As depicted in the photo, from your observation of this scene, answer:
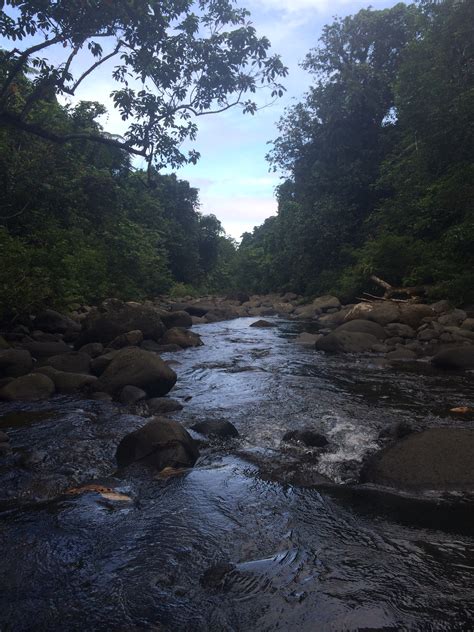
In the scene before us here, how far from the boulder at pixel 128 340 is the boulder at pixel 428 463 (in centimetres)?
631

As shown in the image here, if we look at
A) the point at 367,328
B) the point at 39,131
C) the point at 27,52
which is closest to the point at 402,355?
the point at 367,328

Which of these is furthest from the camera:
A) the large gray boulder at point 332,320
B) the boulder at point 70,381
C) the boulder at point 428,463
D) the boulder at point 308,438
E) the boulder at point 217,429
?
the large gray boulder at point 332,320

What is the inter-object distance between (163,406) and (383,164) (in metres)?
18.1

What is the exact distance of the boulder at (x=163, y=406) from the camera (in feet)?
18.4

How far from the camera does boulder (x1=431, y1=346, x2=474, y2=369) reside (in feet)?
24.5

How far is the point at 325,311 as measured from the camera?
1823cm

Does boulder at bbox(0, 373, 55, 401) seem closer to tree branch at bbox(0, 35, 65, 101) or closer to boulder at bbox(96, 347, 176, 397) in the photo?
boulder at bbox(96, 347, 176, 397)

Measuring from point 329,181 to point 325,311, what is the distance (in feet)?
31.4

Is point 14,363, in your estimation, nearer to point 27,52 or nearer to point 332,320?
point 27,52

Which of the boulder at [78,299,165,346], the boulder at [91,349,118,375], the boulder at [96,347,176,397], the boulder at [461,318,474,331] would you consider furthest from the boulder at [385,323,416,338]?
the boulder at [91,349,118,375]

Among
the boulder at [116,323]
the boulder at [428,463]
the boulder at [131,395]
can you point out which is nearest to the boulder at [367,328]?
the boulder at [116,323]

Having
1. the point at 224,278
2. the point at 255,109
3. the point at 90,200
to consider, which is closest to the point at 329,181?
the point at 90,200

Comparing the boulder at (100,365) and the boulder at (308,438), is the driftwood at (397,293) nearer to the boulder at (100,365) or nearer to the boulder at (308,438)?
the boulder at (100,365)

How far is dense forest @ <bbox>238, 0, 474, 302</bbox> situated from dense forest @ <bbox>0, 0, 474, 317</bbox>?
64mm
